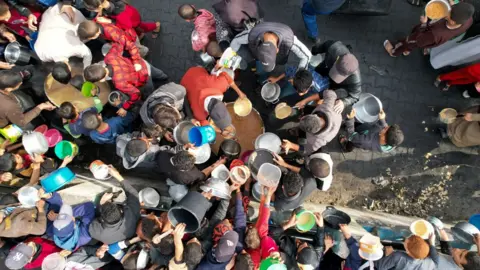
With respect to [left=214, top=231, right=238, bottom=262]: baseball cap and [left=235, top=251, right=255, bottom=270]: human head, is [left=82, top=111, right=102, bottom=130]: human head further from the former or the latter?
[left=235, top=251, right=255, bottom=270]: human head

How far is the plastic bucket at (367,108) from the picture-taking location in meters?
5.55

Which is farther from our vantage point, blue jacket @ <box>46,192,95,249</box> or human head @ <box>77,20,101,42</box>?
human head @ <box>77,20,101,42</box>

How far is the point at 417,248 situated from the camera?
4.40 meters

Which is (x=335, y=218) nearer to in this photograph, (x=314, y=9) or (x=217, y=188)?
(x=217, y=188)

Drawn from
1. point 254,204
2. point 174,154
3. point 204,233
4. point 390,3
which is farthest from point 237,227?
point 390,3

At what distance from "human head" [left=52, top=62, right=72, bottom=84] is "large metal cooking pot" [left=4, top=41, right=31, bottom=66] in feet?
3.73

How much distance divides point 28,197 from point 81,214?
2.44ft

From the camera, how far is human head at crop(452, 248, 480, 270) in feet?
14.4

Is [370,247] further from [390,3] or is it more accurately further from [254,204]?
[390,3]

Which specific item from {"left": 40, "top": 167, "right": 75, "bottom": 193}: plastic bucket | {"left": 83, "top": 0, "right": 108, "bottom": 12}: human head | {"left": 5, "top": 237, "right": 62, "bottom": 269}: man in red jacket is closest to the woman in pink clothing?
{"left": 83, "top": 0, "right": 108, "bottom": 12}: human head

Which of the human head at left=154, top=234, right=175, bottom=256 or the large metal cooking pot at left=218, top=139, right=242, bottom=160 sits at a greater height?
the large metal cooking pot at left=218, top=139, right=242, bottom=160

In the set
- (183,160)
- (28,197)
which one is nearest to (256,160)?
(183,160)

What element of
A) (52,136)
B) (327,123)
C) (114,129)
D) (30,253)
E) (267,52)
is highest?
(267,52)

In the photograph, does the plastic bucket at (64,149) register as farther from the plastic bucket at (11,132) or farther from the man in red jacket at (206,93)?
the man in red jacket at (206,93)
